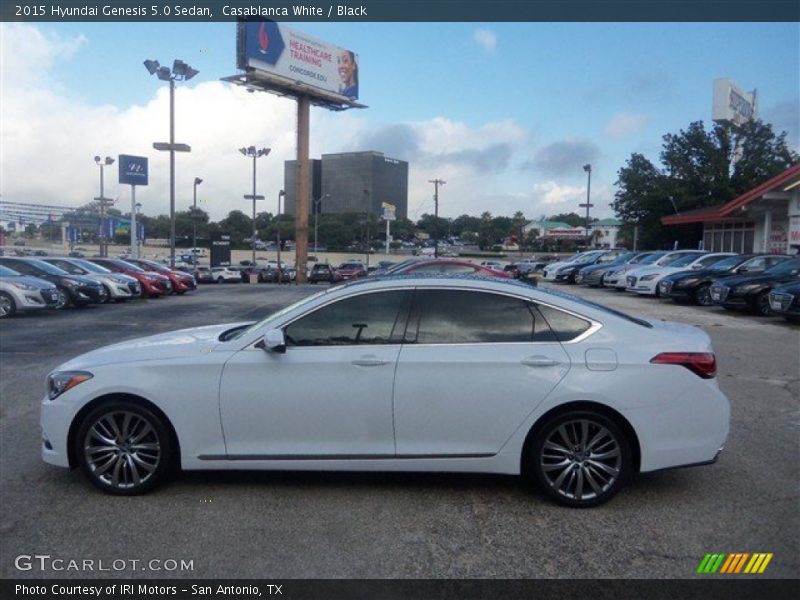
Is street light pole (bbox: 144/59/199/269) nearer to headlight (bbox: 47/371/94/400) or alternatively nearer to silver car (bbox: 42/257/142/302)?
silver car (bbox: 42/257/142/302)

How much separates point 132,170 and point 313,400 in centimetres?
4815

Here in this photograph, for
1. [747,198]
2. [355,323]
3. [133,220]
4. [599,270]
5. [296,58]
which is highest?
[296,58]

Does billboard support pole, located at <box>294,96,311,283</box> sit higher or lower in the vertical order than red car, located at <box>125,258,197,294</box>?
higher

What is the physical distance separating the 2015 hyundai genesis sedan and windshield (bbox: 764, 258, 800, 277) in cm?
1474

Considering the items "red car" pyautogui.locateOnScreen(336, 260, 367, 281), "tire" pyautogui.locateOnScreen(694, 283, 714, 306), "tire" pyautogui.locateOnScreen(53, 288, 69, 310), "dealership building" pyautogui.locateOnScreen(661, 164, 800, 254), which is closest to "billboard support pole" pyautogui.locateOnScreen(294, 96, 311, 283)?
"red car" pyautogui.locateOnScreen(336, 260, 367, 281)

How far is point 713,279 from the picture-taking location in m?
20.9

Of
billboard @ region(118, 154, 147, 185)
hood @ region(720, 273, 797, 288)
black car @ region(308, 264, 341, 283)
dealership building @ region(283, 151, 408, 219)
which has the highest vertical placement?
dealership building @ region(283, 151, 408, 219)

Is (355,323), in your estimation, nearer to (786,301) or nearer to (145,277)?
(786,301)

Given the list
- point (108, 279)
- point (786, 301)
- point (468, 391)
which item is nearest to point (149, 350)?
point (468, 391)

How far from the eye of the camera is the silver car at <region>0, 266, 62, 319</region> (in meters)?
17.6

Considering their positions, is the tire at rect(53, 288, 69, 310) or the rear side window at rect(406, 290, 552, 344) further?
the tire at rect(53, 288, 69, 310)

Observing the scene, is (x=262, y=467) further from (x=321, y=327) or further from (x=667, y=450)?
(x=667, y=450)

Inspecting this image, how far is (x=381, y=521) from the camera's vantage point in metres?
4.71
